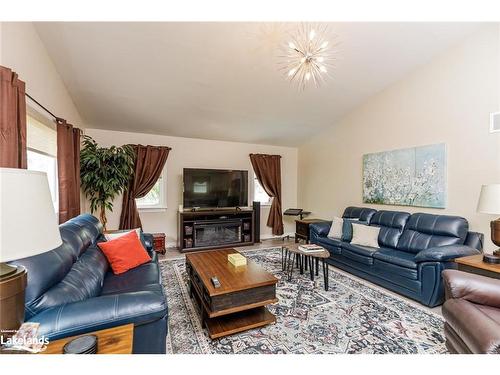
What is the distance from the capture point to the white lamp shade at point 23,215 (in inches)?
28.8

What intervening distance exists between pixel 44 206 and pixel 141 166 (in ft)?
12.9

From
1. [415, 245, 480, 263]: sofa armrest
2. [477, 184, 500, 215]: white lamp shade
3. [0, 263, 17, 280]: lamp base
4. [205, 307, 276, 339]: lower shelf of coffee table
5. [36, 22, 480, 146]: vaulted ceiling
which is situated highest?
[36, 22, 480, 146]: vaulted ceiling

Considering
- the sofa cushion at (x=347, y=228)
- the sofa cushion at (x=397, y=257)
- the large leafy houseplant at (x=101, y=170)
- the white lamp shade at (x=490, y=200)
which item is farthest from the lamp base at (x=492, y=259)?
the large leafy houseplant at (x=101, y=170)

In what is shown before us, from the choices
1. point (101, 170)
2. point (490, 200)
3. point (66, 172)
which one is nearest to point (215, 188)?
point (101, 170)

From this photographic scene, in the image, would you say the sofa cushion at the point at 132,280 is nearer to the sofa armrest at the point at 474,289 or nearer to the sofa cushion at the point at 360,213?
the sofa armrest at the point at 474,289

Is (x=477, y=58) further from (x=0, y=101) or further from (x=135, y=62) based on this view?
(x=0, y=101)

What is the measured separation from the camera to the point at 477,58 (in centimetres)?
278

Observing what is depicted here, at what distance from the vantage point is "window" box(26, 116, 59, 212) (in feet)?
7.47

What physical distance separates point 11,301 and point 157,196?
4.25 meters

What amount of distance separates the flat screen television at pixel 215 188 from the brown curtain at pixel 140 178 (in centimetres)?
58

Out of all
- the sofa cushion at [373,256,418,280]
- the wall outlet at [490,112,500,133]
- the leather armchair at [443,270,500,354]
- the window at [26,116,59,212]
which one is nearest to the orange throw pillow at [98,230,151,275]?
the window at [26,116,59,212]

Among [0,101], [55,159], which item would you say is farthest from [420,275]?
[55,159]

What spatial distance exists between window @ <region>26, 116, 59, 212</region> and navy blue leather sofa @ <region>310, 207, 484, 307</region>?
3.57 meters

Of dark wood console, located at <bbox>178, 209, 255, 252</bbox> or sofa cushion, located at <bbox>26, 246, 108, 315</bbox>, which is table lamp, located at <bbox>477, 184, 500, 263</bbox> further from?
dark wood console, located at <bbox>178, 209, 255, 252</bbox>
